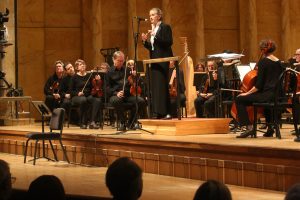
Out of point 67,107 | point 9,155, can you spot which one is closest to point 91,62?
point 67,107

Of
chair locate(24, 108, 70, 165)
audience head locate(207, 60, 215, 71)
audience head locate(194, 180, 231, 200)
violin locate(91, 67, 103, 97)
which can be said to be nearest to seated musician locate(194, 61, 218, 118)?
audience head locate(207, 60, 215, 71)

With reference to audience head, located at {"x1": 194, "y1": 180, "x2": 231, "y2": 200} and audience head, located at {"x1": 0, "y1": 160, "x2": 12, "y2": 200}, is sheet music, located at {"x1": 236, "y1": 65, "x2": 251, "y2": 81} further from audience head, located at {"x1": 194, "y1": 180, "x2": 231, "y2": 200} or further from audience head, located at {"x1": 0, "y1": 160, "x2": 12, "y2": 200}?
audience head, located at {"x1": 194, "y1": 180, "x2": 231, "y2": 200}

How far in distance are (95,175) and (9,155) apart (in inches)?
123

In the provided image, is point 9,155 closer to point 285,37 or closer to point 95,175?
point 95,175

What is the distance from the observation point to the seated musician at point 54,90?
10992 millimetres

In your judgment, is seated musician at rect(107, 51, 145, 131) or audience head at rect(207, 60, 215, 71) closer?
seated musician at rect(107, 51, 145, 131)

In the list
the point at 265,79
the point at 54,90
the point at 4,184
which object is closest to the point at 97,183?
the point at 265,79

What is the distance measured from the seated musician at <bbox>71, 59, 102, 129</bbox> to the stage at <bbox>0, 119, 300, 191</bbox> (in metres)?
1.40

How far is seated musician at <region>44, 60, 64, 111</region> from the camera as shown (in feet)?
36.1

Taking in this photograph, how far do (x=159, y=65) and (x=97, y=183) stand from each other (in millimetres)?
2261

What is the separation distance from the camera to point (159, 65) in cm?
817

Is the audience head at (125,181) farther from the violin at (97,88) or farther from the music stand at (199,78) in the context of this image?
the music stand at (199,78)

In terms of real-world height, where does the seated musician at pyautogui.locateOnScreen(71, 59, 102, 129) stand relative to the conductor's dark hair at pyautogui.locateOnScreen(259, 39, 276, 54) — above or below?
below

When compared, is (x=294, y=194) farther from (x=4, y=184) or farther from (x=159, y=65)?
(x=159, y=65)
